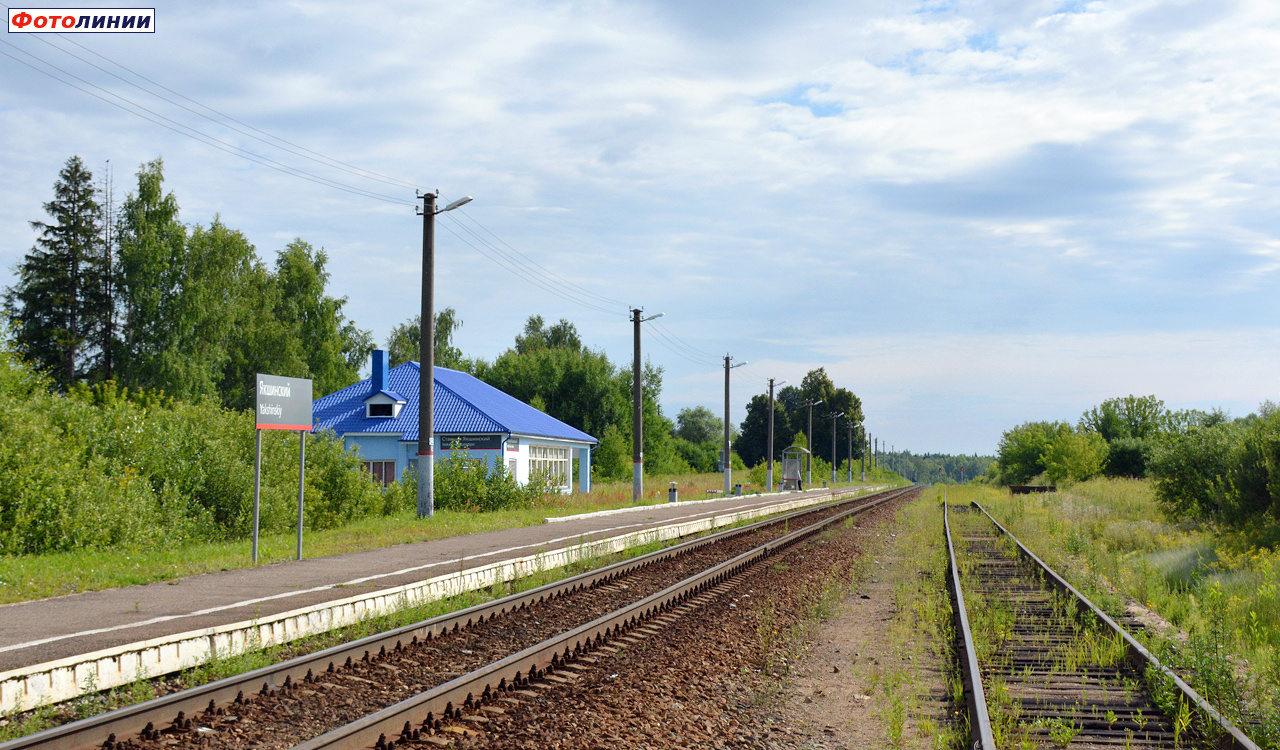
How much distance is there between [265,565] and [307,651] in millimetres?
5968

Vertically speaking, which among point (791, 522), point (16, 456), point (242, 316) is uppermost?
point (242, 316)

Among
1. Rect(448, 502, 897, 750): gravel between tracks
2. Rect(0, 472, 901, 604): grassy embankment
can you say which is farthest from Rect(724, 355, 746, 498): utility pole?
Rect(448, 502, 897, 750): gravel between tracks

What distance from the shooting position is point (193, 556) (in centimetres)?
1421

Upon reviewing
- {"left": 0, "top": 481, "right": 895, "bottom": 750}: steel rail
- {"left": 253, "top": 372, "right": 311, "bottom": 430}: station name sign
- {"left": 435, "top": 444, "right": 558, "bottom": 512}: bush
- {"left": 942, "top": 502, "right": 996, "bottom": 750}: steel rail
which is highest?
{"left": 253, "top": 372, "right": 311, "bottom": 430}: station name sign

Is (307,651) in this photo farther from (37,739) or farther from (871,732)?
(871,732)

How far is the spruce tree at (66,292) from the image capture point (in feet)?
150

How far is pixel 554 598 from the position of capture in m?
11.9

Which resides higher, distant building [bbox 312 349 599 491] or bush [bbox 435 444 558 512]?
distant building [bbox 312 349 599 491]

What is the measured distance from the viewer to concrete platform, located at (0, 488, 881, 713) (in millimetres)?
6887

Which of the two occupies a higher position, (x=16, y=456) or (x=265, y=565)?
(x=16, y=456)

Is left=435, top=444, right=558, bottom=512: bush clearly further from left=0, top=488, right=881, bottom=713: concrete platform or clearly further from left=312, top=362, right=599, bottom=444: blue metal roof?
left=0, top=488, right=881, bottom=713: concrete platform

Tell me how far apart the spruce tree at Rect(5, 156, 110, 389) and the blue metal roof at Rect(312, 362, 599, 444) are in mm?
13909

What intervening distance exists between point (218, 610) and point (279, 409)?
5691mm

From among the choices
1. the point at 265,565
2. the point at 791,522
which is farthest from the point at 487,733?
the point at 791,522
